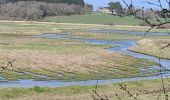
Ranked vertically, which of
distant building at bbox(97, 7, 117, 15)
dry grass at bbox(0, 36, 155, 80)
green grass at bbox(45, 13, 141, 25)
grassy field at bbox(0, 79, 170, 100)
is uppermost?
distant building at bbox(97, 7, 117, 15)

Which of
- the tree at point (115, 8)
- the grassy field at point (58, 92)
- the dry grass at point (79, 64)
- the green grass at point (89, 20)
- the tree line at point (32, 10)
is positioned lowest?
the green grass at point (89, 20)

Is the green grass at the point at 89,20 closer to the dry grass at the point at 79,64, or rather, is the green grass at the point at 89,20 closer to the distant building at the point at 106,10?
the dry grass at the point at 79,64

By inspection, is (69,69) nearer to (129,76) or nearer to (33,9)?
(129,76)

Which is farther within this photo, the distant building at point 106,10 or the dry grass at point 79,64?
the dry grass at point 79,64

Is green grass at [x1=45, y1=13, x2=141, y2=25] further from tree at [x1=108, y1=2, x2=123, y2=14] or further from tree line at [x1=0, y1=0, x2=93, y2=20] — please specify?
tree at [x1=108, y1=2, x2=123, y2=14]

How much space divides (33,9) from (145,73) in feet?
434

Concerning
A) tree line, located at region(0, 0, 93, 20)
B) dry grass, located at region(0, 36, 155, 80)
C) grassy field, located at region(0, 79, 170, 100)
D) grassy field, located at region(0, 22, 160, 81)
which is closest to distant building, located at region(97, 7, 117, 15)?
grassy field, located at region(0, 79, 170, 100)

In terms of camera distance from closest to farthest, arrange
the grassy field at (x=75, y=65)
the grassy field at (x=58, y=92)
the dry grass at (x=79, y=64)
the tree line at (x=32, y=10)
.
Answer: the grassy field at (x=58, y=92) < the grassy field at (x=75, y=65) < the dry grass at (x=79, y=64) < the tree line at (x=32, y=10)

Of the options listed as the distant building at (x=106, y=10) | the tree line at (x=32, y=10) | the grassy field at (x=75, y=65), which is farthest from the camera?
the tree line at (x=32, y=10)

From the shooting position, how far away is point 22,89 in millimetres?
24547

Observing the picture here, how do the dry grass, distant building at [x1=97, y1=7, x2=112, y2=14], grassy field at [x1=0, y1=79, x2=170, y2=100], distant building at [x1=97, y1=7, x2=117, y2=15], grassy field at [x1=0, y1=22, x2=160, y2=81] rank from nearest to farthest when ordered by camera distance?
distant building at [x1=97, y1=7, x2=117, y2=15], distant building at [x1=97, y1=7, x2=112, y2=14], grassy field at [x1=0, y1=79, x2=170, y2=100], grassy field at [x1=0, y1=22, x2=160, y2=81], the dry grass

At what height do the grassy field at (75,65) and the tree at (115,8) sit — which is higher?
the tree at (115,8)

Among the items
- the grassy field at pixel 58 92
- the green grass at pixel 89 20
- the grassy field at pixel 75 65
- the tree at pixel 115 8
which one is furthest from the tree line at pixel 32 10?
the tree at pixel 115 8

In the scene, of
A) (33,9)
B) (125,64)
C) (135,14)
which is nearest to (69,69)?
(125,64)
